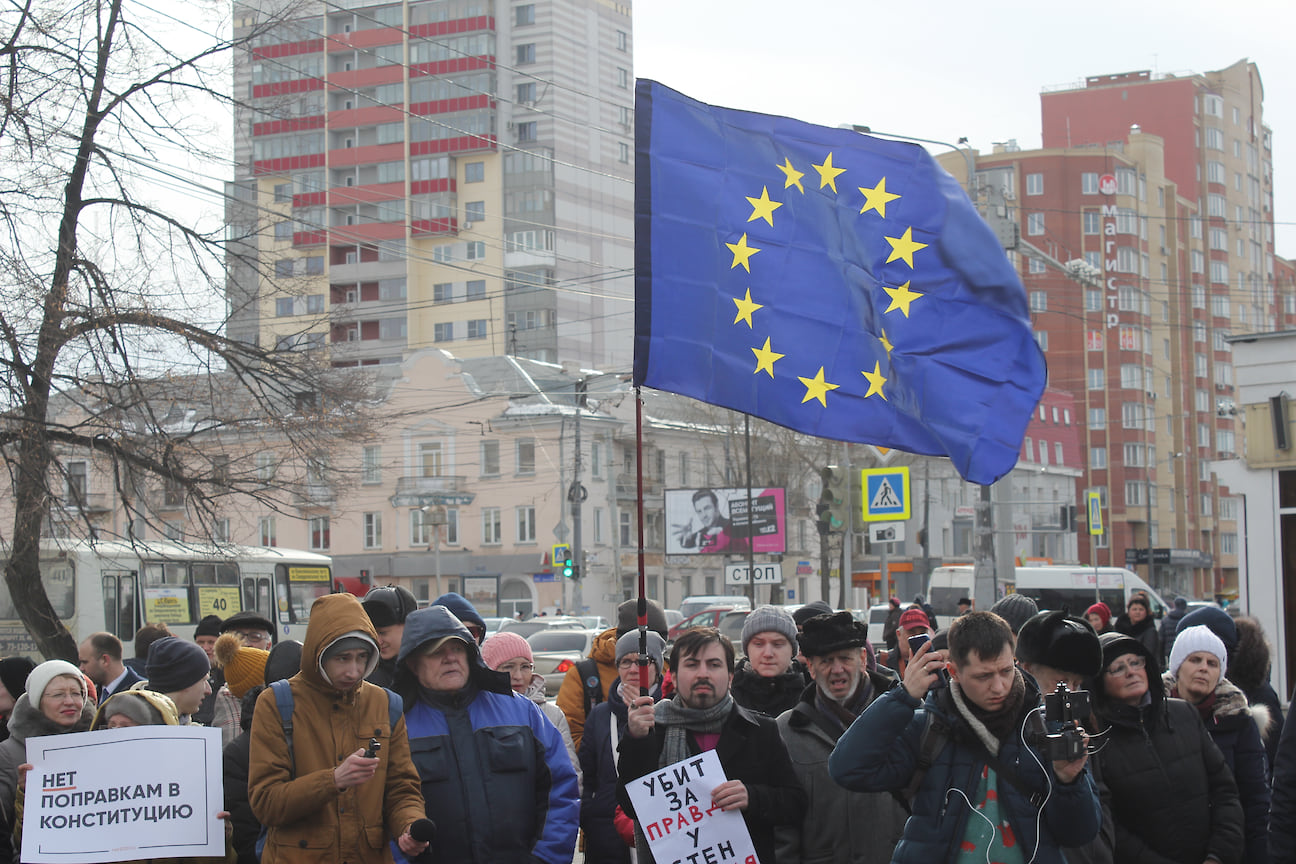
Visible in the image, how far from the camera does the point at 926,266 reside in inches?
298

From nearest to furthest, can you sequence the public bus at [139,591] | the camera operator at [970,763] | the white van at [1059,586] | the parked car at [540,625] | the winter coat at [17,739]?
the camera operator at [970,763] → the winter coat at [17,739] → the public bus at [139,591] → the parked car at [540,625] → the white van at [1059,586]

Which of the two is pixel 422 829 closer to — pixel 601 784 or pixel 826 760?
pixel 826 760

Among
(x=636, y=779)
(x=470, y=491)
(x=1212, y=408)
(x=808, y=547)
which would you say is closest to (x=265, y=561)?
(x=636, y=779)

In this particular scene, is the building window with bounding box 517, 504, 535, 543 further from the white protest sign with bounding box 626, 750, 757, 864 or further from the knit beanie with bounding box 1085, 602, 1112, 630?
the white protest sign with bounding box 626, 750, 757, 864

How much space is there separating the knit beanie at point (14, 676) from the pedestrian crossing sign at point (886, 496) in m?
17.7

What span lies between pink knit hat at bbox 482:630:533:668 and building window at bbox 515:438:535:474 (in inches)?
2554

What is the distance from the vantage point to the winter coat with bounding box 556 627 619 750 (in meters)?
8.24

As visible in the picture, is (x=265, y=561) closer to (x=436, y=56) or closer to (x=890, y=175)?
(x=890, y=175)

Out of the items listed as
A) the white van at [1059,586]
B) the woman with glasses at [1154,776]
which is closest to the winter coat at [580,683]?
the woman with glasses at [1154,776]

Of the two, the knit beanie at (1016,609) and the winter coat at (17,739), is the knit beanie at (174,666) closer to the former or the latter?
the winter coat at (17,739)

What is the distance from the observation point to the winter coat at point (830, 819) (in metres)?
5.79

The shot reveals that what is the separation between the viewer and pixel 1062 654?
16.9ft

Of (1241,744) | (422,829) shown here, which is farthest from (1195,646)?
(422,829)

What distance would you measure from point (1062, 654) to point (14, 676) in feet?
16.4
